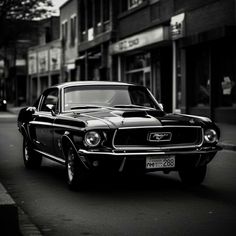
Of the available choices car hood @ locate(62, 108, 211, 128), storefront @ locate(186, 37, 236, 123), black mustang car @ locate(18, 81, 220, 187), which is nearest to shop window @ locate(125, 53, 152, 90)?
storefront @ locate(186, 37, 236, 123)

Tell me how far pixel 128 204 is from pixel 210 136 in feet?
5.56

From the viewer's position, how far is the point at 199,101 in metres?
26.8

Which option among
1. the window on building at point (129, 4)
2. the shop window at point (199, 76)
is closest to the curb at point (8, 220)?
the shop window at point (199, 76)

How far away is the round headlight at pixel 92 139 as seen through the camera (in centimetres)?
833

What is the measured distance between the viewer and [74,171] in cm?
867

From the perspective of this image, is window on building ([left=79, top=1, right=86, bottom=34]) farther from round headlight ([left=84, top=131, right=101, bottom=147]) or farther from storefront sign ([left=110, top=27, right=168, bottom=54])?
round headlight ([left=84, top=131, right=101, bottom=147])

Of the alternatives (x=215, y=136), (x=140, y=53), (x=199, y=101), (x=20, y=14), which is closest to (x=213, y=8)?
(x=199, y=101)

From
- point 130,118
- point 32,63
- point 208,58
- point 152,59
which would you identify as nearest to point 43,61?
point 32,63

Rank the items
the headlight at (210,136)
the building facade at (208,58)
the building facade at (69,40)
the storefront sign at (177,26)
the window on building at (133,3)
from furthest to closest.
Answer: the building facade at (69,40)
the window on building at (133,3)
the storefront sign at (177,26)
the building facade at (208,58)
the headlight at (210,136)

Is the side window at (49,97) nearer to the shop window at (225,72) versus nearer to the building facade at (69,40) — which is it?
the shop window at (225,72)

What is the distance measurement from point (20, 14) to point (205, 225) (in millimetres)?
52677

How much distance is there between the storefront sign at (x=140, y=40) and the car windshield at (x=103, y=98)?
18079 mm

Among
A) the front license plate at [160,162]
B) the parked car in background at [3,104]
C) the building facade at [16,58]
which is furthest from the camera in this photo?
the building facade at [16,58]

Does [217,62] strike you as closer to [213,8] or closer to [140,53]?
[213,8]
